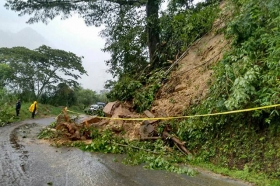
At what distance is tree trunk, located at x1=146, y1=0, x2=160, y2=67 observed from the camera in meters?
13.0

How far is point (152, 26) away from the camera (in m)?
13.2

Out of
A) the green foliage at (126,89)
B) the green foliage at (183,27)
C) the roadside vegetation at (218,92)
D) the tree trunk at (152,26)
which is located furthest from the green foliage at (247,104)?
the tree trunk at (152,26)

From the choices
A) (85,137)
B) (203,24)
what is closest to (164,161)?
(85,137)

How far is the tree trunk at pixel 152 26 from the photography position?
512 inches

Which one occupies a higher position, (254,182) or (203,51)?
(203,51)

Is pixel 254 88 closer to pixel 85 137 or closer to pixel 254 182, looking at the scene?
pixel 254 182

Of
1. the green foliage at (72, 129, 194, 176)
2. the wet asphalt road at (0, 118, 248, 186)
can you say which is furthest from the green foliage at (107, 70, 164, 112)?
the wet asphalt road at (0, 118, 248, 186)

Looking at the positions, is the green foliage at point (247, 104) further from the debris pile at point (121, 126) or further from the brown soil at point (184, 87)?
the brown soil at point (184, 87)

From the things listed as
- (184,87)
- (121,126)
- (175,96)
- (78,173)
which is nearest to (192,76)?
(184,87)

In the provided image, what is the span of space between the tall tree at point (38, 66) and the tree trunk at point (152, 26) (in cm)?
1991

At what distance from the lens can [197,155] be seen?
6285mm

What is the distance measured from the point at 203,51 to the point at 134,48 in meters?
4.41

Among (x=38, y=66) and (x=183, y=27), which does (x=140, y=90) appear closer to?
(x=183, y=27)

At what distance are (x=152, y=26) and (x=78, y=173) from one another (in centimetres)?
943
